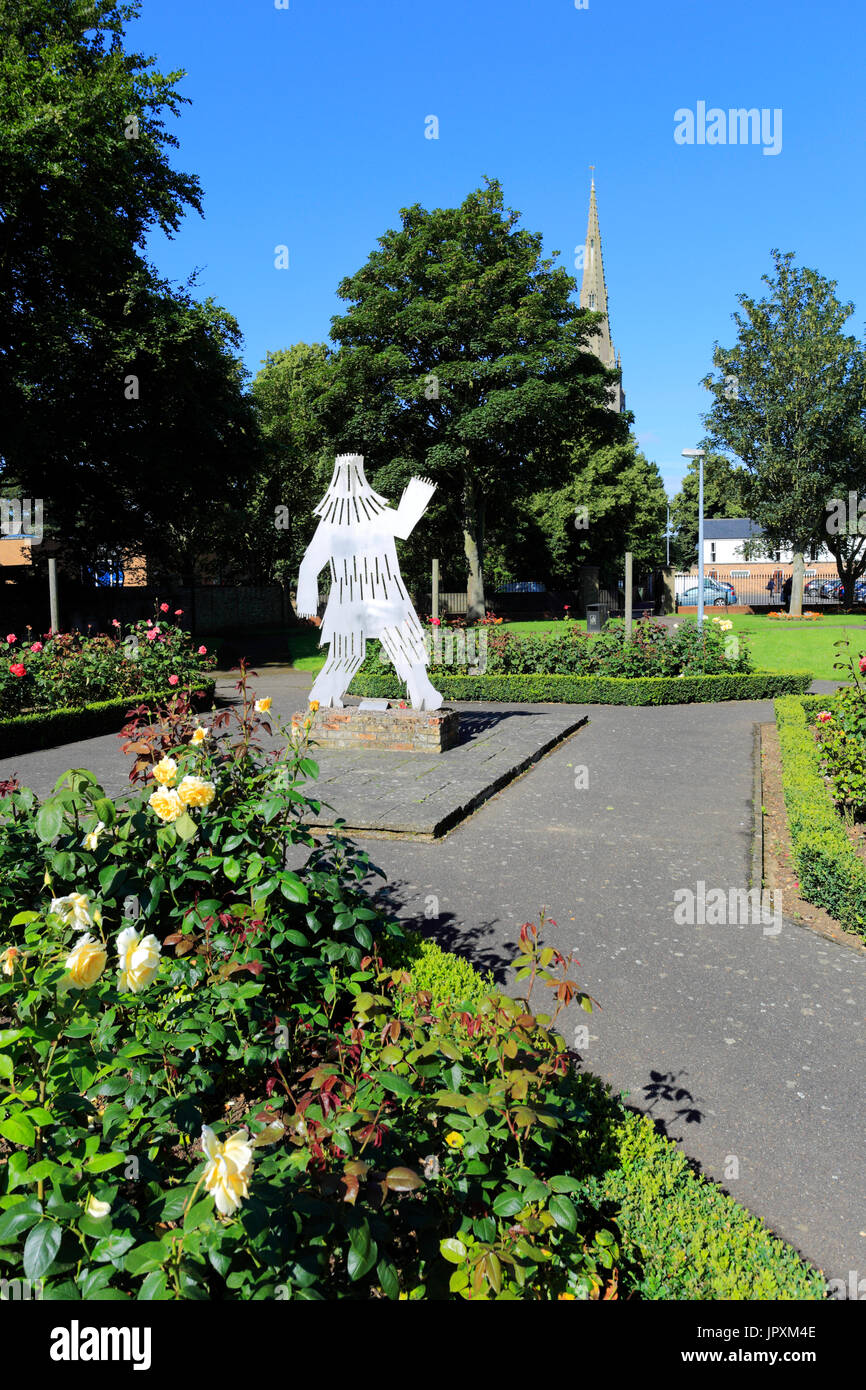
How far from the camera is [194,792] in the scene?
325 centimetres

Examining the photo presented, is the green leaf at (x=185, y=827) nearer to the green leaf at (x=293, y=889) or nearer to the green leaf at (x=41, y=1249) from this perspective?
the green leaf at (x=293, y=889)

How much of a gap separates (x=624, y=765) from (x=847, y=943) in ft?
16.8

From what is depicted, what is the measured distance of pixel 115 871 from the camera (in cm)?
342

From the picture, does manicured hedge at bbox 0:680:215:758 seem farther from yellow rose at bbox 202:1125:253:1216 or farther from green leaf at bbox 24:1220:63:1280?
yellow rose at bbox 202:1125:253:1216

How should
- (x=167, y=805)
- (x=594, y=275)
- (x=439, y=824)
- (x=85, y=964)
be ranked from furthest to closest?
(x=594, y=275) → (x=439, y=824) → (x=167, y=805) → (x=85, y=964)

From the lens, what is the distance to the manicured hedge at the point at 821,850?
17.8 feet

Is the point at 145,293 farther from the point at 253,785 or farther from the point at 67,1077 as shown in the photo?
the point at 67,1077

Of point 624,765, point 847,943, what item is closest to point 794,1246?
point 847,943

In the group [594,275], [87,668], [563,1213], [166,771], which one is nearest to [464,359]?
[87,668]

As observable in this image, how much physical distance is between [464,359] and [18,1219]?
32.5m

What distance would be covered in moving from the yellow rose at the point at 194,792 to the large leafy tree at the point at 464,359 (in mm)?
27328

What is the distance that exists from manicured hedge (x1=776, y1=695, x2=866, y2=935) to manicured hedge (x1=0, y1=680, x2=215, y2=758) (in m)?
7.67

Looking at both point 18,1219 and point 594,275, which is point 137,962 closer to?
point 18,1219

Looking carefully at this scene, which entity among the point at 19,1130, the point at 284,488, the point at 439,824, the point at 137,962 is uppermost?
the point at 284,488
